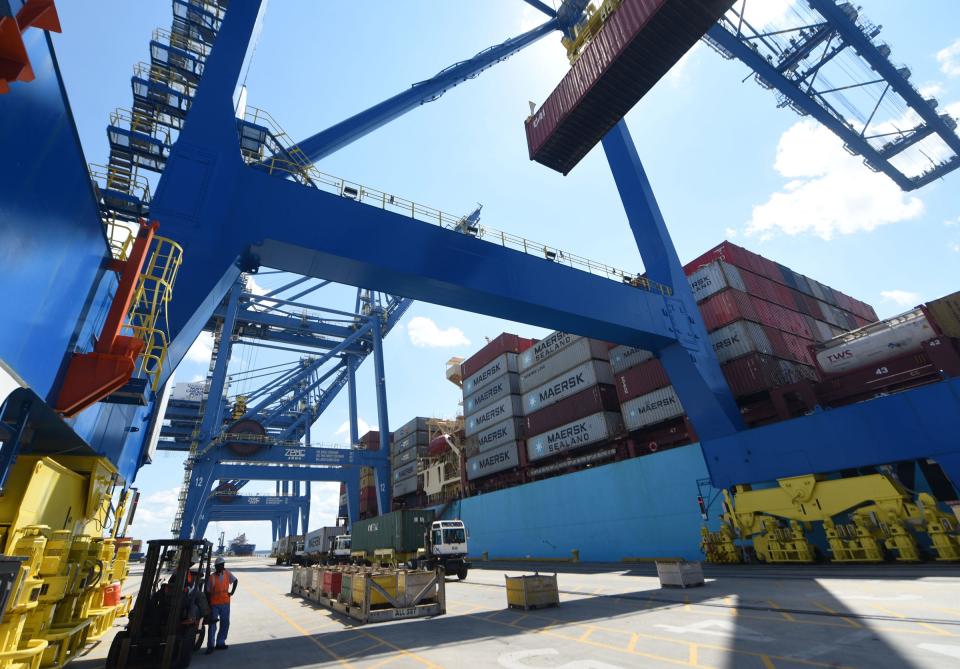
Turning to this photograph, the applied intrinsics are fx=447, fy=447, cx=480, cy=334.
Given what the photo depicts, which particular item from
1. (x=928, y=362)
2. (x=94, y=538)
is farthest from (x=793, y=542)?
(x=94, y=538)

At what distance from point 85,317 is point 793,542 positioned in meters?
21.0

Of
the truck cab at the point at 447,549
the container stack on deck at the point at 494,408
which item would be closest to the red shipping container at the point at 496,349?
the container stack on deck at the point at 494,408

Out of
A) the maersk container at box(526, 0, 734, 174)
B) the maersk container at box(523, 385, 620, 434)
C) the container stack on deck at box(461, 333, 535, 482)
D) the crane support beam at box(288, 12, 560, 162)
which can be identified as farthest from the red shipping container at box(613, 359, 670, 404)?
the crane support beam at box(288, 12, 560, 162)

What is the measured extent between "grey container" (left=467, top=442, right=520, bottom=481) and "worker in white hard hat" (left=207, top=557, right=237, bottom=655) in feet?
77.2

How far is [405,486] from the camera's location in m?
46.9

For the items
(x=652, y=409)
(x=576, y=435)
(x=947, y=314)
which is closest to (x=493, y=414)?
(x=576, y=435)

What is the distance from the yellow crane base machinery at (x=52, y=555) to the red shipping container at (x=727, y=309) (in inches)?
915

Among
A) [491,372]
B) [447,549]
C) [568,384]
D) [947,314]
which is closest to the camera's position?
[947,314]

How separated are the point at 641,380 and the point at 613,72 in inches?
603

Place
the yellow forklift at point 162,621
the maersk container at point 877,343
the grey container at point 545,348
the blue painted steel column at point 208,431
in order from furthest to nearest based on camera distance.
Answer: the grey container at point 545,348, the blue painted steel column at point 208,431, the maersk container at point 877,343, the yellow forklift at point 162,621

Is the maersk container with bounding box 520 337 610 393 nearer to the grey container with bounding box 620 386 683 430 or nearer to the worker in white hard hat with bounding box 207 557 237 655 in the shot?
the grey container with bounding box 620 386 683 430

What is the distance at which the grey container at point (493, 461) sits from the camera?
31125 millimetres

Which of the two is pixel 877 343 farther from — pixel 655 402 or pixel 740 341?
pixel 655 402

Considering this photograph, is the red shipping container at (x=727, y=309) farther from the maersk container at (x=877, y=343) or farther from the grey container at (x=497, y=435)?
the grey container at (x=497, y=435)
